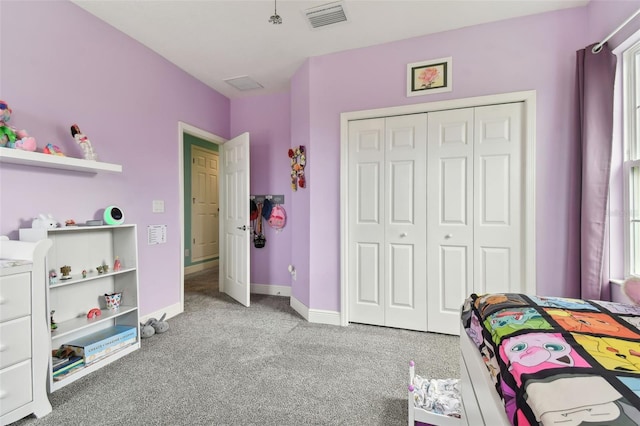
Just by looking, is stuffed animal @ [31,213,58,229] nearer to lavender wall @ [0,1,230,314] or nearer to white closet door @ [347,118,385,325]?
lavender wall @ [0,1,230,314]

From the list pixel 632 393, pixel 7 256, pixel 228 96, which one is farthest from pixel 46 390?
pixel 228 96

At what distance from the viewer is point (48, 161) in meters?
1.82

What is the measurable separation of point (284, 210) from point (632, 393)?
138 inches

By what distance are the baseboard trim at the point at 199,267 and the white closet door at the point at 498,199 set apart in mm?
4342

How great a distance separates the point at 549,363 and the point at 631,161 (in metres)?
2.07

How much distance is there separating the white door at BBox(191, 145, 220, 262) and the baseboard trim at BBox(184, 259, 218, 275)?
0.10 meters

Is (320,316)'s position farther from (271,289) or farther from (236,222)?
(236,222)

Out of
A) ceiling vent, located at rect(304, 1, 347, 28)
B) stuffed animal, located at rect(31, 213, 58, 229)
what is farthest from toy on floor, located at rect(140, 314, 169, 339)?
ceiling vent, located at rect(304, 1, 347, 28)

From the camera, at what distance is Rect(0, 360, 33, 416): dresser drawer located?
1452 millimetres

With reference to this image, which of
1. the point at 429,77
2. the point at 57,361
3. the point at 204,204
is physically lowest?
the point at 57,361

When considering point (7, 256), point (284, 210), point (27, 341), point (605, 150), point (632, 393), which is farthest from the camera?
point (284, 210)

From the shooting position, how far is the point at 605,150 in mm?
1989

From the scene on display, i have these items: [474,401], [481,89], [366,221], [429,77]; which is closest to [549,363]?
[474,401]

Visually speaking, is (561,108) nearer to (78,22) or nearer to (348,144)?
(348,144)
